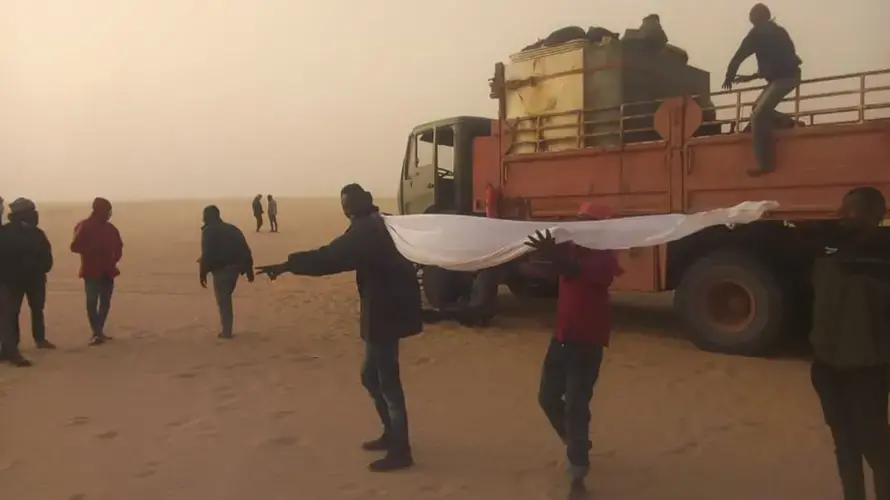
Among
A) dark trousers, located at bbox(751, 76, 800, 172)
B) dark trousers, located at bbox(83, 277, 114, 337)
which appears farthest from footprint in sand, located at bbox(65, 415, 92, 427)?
dark trousers, located at bbox(751, 76, 800, 172)

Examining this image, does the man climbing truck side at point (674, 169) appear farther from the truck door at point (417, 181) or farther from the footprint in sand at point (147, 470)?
the footprint in sand at point (147, 470)

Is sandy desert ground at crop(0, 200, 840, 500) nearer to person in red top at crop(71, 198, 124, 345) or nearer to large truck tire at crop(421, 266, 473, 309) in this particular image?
person in red top at crop(71, 198, 124, 345)

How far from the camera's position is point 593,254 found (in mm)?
4035

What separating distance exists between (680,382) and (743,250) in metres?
1.96

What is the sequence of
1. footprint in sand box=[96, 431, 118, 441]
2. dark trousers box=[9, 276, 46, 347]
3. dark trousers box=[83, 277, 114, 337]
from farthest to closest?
dark trousers box=[83, 277, 114, 337]
dark trousers box=[9, 276, 46, 347]
footprint in sand box=[96, 431, 118, 441]

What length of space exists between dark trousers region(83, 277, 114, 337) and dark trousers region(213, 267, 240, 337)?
123 cm

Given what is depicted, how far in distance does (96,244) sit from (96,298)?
68 cm

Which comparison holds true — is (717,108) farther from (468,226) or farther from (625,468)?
(625,468)

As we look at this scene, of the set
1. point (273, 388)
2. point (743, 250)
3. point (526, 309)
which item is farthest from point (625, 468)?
point (526, 309)

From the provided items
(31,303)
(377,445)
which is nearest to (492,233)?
(377,445)

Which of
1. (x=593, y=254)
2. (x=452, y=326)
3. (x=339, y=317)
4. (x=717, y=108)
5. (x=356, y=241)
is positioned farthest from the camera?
(x=339, y=317)

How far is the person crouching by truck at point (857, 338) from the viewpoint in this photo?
3.17 meters

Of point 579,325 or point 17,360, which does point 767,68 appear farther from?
point 17,360

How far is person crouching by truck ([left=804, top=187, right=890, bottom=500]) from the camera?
3.17 meters
